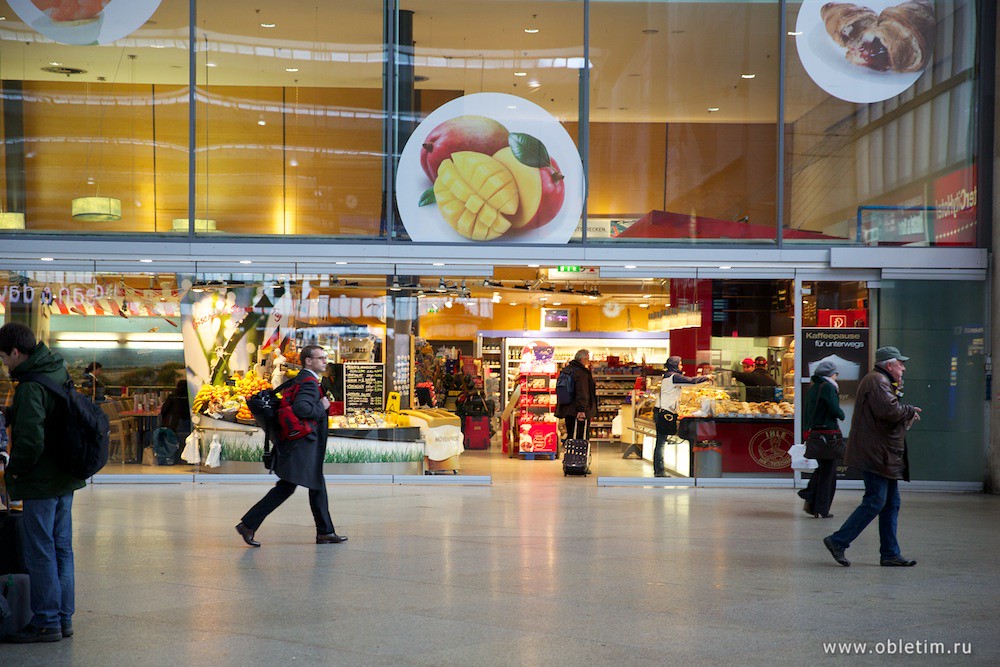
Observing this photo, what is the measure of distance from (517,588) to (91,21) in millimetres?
9993

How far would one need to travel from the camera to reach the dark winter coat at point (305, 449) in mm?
8555

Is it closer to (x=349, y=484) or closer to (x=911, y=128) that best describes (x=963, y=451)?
(x=911, y=128)

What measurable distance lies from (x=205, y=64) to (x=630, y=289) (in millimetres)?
6921

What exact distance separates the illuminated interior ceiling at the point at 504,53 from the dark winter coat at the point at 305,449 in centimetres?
609

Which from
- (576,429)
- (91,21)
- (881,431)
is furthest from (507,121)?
(881,431)

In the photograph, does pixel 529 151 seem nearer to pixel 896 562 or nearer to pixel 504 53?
pixel 504 53

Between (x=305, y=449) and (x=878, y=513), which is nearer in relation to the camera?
(x=878, y=513)

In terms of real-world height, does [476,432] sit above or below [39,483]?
below

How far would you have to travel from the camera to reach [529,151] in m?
13.6

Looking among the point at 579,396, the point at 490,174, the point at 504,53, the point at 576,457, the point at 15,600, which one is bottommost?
the point at 576,457

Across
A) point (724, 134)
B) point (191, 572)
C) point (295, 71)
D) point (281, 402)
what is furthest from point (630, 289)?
point (191, 572)

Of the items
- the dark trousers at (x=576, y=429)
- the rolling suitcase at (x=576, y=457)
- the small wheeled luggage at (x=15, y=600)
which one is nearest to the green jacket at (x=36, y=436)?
the small wheeled luggage at (x=15, y=600)

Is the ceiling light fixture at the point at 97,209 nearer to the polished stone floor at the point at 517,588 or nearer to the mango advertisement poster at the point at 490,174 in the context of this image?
the mango advertisement poster at the point at 490,174

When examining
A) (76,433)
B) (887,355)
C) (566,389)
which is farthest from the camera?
(566,389)
